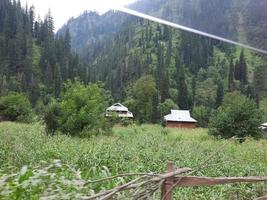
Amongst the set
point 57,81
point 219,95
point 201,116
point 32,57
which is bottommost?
point 201,116

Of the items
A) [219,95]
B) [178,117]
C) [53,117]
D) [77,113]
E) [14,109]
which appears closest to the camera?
[77,113]

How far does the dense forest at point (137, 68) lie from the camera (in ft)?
152

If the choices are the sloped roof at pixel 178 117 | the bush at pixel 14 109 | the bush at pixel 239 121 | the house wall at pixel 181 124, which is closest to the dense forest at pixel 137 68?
the sloped roof at pixel 178 117

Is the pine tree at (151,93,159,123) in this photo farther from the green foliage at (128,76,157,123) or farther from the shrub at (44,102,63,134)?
the shrub at (44,102,63,134)

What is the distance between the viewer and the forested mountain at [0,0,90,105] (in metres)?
51.8

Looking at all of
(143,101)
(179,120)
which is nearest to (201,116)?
(143,101)

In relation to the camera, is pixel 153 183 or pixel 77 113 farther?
pixel 77 113

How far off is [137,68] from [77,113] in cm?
4941

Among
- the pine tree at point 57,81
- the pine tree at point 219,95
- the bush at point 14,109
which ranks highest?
the pine tree at point 57,81

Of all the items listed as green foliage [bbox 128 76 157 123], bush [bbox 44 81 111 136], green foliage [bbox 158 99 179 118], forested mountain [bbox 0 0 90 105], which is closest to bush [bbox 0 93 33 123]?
bush [bbox 44 81 111 136]

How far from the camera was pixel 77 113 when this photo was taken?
15438 millimetres

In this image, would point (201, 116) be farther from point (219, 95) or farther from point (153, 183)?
point (153, 183)

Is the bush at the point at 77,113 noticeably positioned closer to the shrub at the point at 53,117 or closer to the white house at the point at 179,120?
the shrub at the point at 53,117

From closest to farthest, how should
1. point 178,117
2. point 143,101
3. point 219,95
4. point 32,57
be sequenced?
1. point 178,117
2. point 143,101
3. point 219,95
4. point 32,57
